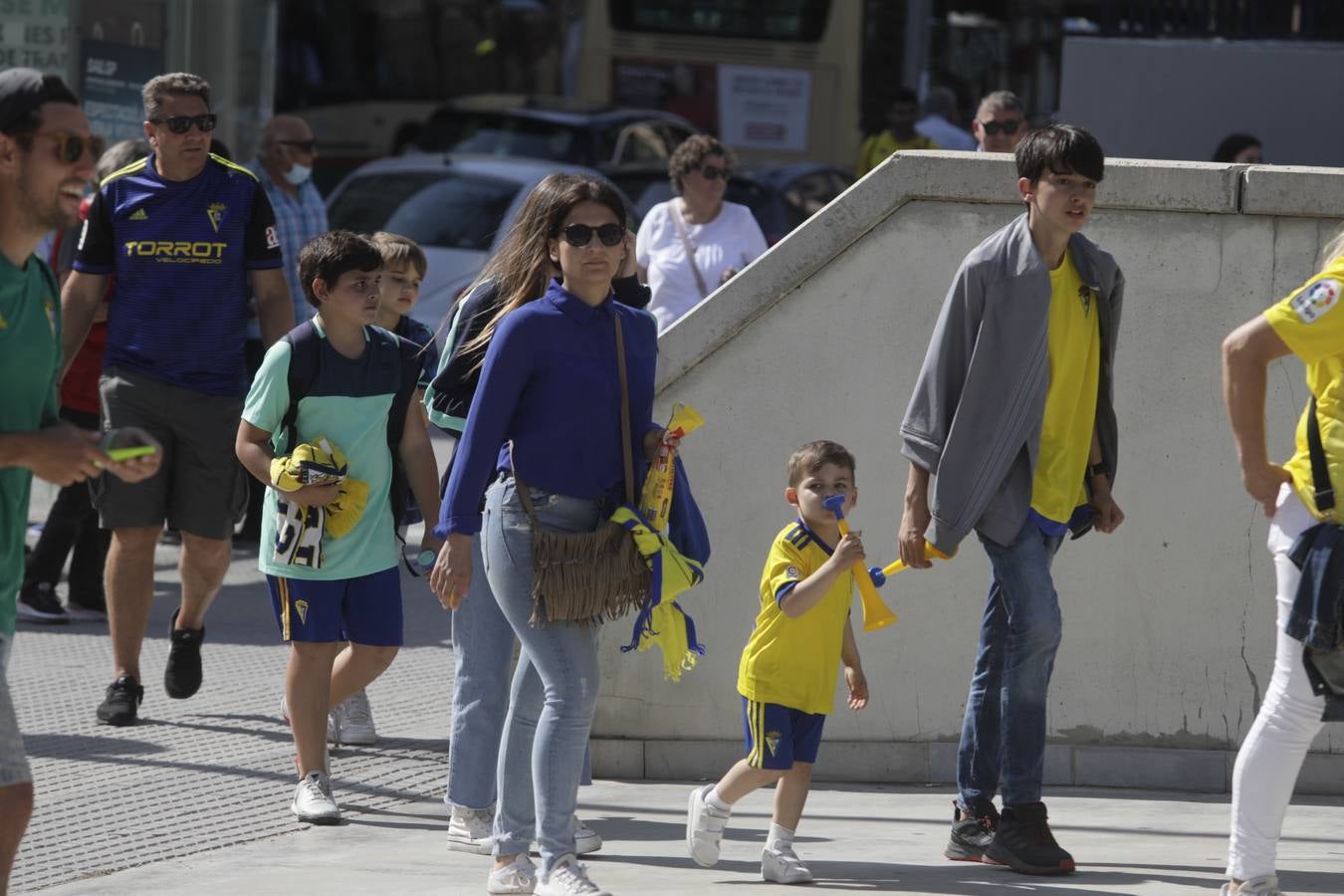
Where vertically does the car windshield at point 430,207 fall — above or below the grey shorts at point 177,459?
above

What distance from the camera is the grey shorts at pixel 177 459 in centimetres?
704

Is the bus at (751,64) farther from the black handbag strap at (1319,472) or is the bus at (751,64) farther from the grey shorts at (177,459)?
the black handbag strap at (1319,472)

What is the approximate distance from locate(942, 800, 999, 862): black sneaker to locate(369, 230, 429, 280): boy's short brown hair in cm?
245

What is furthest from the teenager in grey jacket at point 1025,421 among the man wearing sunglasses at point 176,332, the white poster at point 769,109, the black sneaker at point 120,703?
the white poster at point 769,109

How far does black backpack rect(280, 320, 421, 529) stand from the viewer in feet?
19.4

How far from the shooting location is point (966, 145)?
15234mm

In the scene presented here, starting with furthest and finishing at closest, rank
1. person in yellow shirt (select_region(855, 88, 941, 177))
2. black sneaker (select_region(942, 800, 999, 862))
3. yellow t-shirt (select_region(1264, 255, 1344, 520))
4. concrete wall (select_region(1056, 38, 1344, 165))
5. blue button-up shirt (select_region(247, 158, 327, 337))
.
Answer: person in yellow shirt (select_region(855, 88, 941, 177)) → concrete wall (select_region(1056, 38, 1344, 165)) → blue button-up shirt (select_region(247, 158, 327, 337)) → black sneaker (select_region(942, 800, 999, 862)) → yellow t-shirt (select_region(1264, 255, 1344, 520))

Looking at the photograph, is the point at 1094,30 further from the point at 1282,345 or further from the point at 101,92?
the point at 1282,345

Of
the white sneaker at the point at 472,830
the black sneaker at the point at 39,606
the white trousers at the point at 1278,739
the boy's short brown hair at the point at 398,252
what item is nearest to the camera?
the white trousers at the point at 1278,739

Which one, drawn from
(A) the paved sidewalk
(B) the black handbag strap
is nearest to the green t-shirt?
(A) the paved sidewalk

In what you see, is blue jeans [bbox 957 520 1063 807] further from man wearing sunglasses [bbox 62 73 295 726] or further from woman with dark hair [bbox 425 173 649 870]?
man wearing sunglasses [bbox 62 73 295 726]

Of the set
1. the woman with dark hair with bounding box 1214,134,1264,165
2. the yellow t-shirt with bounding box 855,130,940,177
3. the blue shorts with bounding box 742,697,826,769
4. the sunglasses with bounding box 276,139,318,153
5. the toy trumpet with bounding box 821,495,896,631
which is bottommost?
the blue shorts with bounding box 742,697,826,769

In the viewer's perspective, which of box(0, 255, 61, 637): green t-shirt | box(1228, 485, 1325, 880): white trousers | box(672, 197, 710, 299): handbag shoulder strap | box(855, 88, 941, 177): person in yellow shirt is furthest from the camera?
box(855, 88, 941, 177): person in yellow shirt

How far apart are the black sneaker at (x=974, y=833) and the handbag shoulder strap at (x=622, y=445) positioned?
138cm
